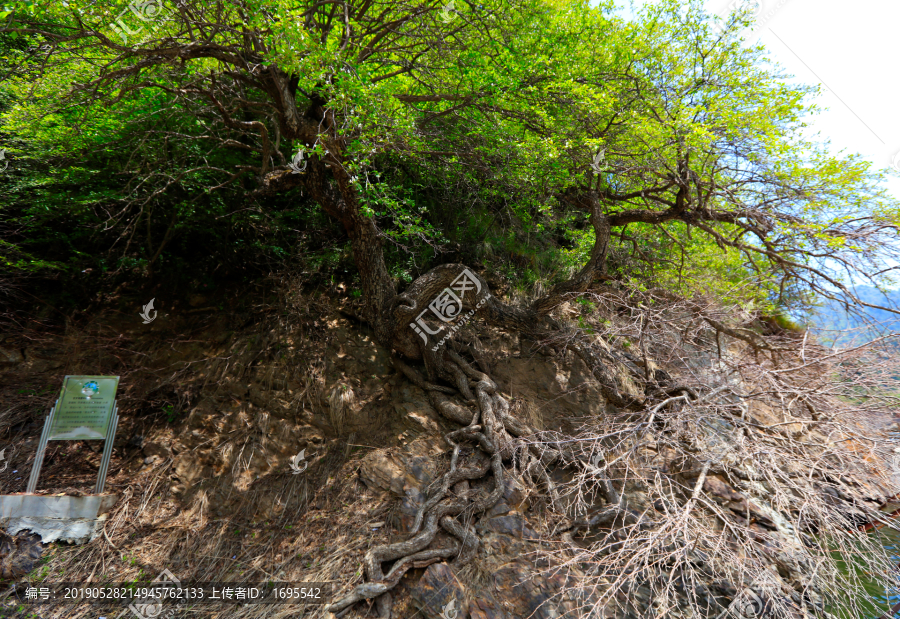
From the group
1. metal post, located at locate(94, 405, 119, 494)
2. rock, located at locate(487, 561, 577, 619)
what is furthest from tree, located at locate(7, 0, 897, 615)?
metal post, located at locate(94, 405, 119, 494)

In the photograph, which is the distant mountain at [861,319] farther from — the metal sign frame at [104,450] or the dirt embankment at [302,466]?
the metal sign frame at [104,450]

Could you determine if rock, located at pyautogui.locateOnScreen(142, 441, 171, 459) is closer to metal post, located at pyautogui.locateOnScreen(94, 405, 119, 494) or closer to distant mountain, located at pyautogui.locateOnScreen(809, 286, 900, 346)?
metal post, located at pyautogui.locateOnScreen(94, 405, 119, 494)

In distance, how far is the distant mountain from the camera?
3.87 metres

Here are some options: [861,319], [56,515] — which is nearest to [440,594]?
[56,515]

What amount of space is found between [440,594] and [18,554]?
3.65m

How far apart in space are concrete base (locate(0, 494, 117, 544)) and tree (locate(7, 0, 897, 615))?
2774 mm

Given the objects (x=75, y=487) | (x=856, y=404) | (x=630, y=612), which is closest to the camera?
(x=630, y=612)

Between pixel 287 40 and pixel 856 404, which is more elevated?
pixel 287 40

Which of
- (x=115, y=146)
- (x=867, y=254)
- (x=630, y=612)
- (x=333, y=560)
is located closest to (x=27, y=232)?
(x=115, y=146)

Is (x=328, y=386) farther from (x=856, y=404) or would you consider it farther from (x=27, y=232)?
(x=856, y=404)

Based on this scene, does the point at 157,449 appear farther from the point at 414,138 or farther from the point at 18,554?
the point at 414,138

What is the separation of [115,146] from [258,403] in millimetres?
3531

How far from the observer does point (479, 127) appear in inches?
185

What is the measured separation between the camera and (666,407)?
14.5ft
